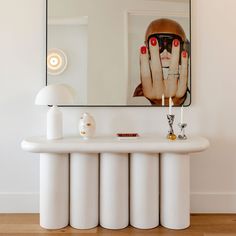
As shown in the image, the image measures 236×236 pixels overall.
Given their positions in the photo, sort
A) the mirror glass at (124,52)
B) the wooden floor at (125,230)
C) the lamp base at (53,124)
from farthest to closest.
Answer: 1. the mirror glass at (124,52)
2. the lamp base at (53,124)
3. the wooden floor at (125,230)

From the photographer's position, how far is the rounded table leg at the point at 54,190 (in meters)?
1.92

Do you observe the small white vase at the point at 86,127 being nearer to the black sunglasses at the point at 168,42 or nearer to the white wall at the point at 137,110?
the white wall at the point at 137,110

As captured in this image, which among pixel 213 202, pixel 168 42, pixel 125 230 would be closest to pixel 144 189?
pixel 125 230

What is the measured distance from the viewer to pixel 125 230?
76.4 inches

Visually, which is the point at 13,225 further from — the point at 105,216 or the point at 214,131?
the point at 214,131

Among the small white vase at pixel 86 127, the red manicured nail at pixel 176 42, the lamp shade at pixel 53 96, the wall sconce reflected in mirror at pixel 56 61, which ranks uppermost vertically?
the red manicured nail at pixel 176 42

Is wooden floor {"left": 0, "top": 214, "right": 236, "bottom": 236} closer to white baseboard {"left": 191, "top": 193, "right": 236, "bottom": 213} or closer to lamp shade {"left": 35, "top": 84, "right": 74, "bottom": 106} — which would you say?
white baseboard {"left": 191, "top": 193, "right": 236, "bottom": 213}

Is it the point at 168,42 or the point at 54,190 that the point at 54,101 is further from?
the point at 168,42

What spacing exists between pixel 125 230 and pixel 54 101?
3.40 ft

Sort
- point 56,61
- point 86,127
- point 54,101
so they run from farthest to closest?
1. point 56,61
2. point 86,127
3. point 54,101

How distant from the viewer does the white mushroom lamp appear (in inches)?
75.4

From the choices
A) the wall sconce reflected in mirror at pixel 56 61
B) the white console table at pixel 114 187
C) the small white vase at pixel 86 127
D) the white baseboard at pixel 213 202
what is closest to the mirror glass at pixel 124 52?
the wall sconce reflected in mirror at pixel 56 61

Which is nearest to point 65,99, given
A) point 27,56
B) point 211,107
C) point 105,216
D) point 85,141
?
point 85,141

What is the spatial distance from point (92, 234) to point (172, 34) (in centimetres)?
163
